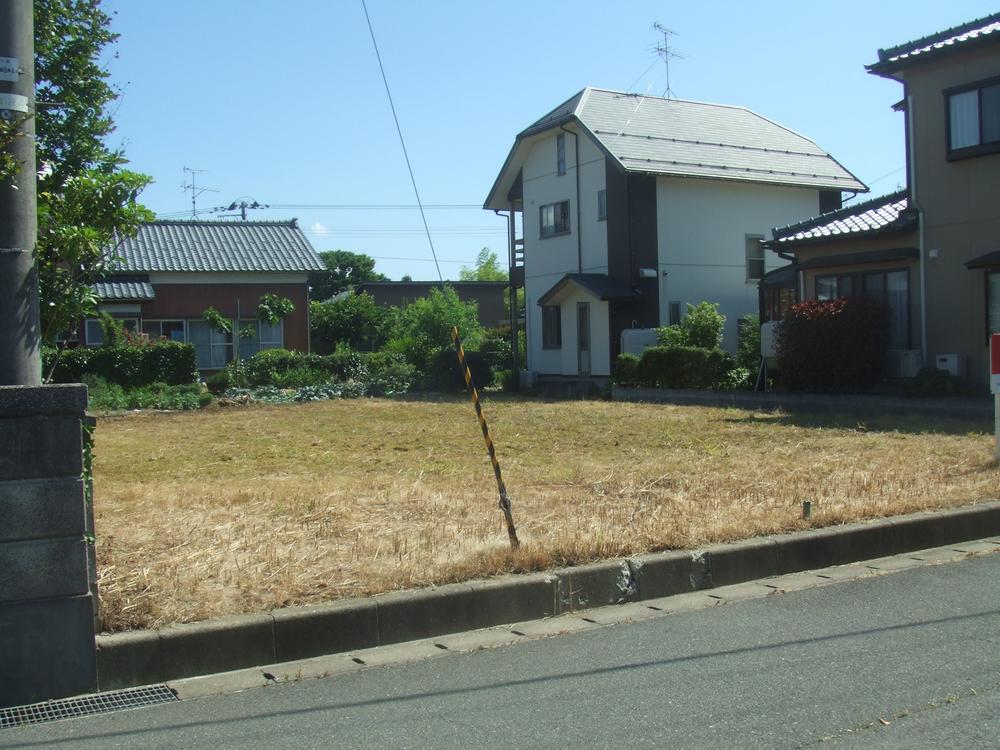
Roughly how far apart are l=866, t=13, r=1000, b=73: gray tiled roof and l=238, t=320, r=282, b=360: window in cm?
2138

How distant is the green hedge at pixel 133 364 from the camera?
85.6 feet

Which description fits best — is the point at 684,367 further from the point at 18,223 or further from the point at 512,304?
the point at 18,223

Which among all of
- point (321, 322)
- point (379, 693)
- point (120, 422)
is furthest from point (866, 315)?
point (321, 322)

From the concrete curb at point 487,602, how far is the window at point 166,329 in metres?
29.1

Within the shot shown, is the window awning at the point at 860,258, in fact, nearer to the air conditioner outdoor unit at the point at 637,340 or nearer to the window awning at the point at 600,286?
the air conditioner outdoor unit at the point at 637,340

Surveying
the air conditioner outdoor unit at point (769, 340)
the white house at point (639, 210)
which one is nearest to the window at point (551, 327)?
the white house at point (639, 210)

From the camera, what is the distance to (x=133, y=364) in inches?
1048

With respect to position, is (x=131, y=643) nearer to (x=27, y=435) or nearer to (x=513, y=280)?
(x=27, y=435)

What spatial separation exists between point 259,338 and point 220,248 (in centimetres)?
386

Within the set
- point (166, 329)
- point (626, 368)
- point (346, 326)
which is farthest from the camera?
point (346, 326)

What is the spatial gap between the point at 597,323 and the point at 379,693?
900 inches

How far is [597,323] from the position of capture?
27.2m

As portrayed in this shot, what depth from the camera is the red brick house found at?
107ft

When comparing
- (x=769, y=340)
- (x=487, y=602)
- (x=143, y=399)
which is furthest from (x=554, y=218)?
(x=487, y=602)
